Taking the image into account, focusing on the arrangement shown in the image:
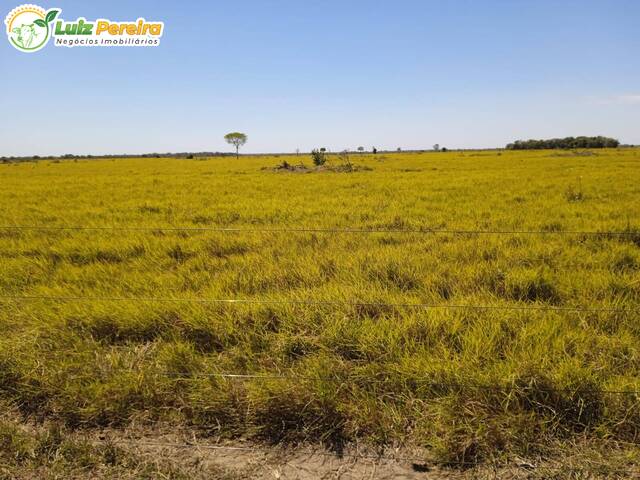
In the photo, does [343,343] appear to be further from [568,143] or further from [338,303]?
[568,143]

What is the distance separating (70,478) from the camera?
170cm

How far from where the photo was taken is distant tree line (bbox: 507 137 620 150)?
75938 millimetres

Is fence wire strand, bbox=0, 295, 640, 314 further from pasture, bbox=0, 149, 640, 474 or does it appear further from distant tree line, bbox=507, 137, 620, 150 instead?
distant tree line, bbox=507, 137, 620, 150

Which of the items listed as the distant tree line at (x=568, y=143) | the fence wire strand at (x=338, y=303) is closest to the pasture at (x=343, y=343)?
the fence wire strand at (x=338, y=303)

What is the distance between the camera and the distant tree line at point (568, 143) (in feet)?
249

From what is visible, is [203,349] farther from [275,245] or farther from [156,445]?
[275,245]

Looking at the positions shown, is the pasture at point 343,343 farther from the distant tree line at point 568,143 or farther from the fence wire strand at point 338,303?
the distant tree line at point 568,143

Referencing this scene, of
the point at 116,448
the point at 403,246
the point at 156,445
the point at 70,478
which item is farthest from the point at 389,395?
the point at 403,246

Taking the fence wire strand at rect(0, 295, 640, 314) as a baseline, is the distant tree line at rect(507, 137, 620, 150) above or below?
above

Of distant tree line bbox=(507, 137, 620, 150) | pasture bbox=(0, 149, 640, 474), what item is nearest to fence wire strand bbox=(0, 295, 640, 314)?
pasture bbox=(0, 149, 640, 474)

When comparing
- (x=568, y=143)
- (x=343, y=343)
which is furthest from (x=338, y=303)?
(x=568, y=143)

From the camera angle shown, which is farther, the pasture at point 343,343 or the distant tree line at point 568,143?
the distant tree line at point 568,143

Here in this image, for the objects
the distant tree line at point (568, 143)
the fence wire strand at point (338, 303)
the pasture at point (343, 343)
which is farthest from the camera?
the distant tree line at point (568, 143)

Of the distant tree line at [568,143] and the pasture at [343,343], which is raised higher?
the distant tree line at [568,143]
